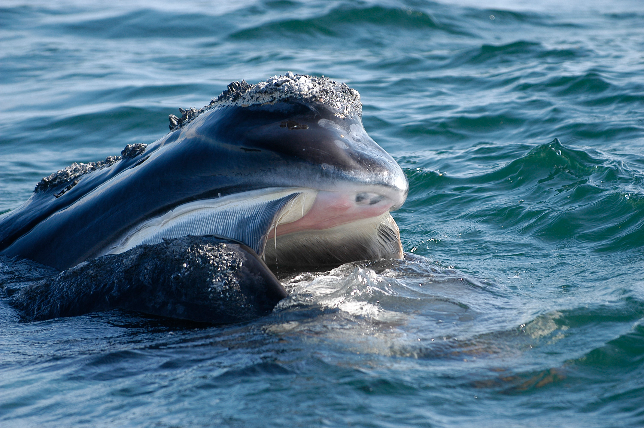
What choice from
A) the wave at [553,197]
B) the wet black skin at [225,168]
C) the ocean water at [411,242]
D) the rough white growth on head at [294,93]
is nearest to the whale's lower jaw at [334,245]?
the ocean water at [411,242]

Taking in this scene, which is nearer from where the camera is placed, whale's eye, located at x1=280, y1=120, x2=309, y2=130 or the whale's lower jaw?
whale's eye, located at x1=280, y1=120, x2=309, y2=130

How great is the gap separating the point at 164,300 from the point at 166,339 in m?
0.18

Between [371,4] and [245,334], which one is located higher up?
[371,4]

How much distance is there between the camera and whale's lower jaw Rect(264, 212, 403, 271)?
4031 millimetres

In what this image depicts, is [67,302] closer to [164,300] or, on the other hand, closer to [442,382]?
[164,300]

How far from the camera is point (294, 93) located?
12.1 feet

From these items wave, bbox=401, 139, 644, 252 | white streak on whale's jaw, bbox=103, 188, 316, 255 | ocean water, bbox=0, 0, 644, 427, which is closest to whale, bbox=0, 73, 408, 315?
white streak on whale's jaw, bbox=103, 188, 316, 255

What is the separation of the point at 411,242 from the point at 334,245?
249cm

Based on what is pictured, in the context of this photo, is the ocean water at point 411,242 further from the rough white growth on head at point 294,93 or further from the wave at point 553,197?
the rough white growth on head at point 294,93

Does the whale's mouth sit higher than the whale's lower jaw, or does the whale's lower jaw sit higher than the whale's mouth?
the whale's mouth

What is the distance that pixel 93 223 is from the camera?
3844 millimetres

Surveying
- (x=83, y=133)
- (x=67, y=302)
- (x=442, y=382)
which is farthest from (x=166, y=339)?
(x=83, y=133)

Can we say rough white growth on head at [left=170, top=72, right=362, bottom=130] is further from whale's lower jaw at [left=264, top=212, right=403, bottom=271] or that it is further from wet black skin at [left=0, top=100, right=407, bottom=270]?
whale's lower jaw at [left=264, top=212, right=403, bottom=271]

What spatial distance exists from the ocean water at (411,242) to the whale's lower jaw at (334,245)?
4.9 inches
